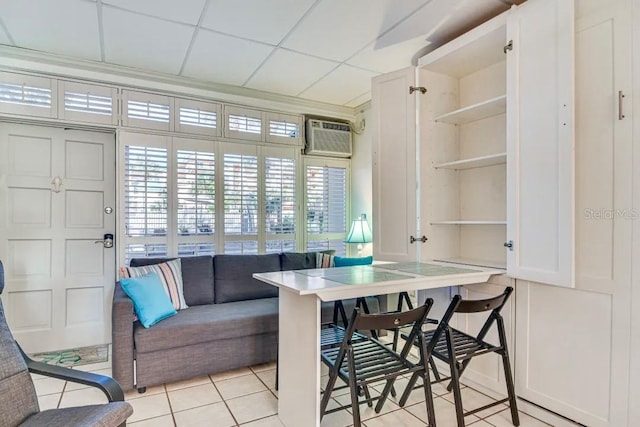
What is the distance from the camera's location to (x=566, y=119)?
5.99ft

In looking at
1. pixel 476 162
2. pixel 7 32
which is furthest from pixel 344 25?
pixel 7 32

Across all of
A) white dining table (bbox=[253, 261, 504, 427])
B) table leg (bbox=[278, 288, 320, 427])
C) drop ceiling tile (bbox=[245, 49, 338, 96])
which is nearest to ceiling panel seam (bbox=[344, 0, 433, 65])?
drop ceiling tile (bbox=[245, 49, 338, 96])

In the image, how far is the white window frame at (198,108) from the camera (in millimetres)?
3537

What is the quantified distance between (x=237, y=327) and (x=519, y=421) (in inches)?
76.2

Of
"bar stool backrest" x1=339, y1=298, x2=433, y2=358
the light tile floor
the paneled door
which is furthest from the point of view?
the paneled door

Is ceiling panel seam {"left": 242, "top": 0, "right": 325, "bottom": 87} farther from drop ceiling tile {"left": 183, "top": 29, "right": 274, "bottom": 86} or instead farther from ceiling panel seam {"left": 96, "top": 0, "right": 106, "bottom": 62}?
ceiling panel seam {"left": 96, "top": 0, "right": 106, "bottom": 62}

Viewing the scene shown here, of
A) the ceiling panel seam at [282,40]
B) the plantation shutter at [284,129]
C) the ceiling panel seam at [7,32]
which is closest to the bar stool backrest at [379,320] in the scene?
the ceiling panel seam at [282,40]

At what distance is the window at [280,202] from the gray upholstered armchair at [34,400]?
99.7 inches

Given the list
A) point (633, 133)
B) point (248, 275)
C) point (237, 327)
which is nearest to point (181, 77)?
point (248, 275)

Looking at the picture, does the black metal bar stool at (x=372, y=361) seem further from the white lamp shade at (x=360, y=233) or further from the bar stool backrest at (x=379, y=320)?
the white lamp shade at (x=360, y=233)

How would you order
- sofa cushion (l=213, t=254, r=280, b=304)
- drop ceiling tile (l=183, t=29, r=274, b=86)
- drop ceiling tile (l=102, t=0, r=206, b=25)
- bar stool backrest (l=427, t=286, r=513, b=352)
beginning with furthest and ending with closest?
sofa cushion (l=213, t=254, r=280, b=304), drop ceiling tile (l=183, t=29, r=274, b=86), drop ceiling tile (l=102, t=0, r=206, b=25), bar stool backrest (l=427, t=286, r=513, b=352)

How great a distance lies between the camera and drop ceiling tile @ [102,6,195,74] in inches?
95.9

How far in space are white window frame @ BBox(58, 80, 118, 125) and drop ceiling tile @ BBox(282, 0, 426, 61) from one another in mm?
1714

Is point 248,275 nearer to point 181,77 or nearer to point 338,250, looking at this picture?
point 338,250
